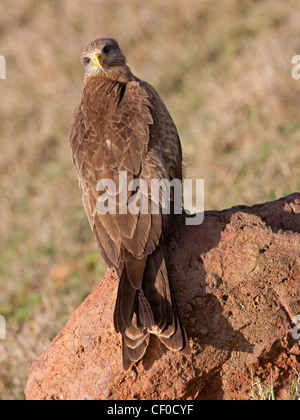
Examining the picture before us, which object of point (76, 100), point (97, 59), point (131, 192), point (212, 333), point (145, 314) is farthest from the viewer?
point (76, 100)

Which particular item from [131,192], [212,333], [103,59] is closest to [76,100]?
[103,59]

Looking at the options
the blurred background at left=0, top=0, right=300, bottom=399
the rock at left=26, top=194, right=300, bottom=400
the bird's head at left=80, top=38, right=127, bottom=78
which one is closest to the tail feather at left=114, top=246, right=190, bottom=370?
the rock at left=26, top=194, right=300, bottom=400

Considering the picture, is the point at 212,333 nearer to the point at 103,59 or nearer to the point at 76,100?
the point at 103,59

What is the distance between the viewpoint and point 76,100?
1263 centimetres

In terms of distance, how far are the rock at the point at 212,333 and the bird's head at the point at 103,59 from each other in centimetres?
201

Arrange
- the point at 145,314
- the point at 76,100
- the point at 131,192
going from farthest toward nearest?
the point at 76,100
the point at 131,192
the point at 145,314

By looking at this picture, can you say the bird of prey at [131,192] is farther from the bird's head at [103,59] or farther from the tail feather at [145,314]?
the bird's head at [103,59]

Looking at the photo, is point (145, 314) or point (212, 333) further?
point (212, 333)

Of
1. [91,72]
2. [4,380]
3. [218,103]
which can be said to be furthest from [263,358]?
[218,103]

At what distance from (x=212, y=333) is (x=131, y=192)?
981 mm

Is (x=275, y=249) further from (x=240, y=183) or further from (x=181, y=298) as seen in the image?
(x=240, y=183)

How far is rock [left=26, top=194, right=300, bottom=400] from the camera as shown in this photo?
3605 mm

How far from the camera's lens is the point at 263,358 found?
3639 millimetres

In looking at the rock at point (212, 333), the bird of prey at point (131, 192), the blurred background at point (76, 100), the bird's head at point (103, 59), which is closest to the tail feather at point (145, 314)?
the bird of prey at point (131, 192)
